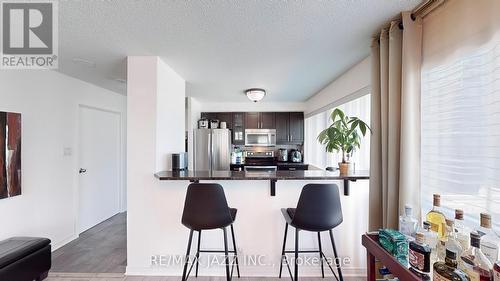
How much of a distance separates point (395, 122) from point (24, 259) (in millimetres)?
3311

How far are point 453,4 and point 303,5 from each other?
0.89 m

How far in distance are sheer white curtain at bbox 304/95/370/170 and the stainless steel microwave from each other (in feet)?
2.57

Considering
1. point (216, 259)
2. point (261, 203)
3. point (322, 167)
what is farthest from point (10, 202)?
point (322, 167)

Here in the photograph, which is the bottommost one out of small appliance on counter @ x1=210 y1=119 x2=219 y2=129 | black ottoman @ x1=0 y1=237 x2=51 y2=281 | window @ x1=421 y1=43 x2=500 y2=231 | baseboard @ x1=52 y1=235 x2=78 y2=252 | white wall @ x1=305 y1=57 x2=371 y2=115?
baseboard @ x1=52 y1=235 x2=78 y2=252

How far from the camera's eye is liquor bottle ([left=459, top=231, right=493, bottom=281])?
0.88 metres

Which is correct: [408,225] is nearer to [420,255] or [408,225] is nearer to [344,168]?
[420,255]

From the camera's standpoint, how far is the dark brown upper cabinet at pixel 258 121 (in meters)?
5.06

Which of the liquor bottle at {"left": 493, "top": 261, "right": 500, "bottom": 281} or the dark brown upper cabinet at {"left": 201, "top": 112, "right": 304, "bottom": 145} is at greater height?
the dark brown upper cabinet at {"left": 201, "top": 112, "right": 304, "bottom": 145}

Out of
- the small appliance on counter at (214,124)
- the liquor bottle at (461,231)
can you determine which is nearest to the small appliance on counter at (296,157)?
the small appliance on counter at (214,124)

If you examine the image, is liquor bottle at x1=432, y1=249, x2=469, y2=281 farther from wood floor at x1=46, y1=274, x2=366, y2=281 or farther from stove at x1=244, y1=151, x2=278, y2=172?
stove at x1=244, y1=151, x2=278, y2=172

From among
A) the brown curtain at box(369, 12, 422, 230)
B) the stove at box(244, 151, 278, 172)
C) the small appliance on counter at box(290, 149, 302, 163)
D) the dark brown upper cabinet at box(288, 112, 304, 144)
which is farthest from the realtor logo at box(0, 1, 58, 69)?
the small appliance on counter at box(290, 149, 302, 163)

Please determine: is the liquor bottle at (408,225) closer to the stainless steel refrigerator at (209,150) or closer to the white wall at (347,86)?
the white wall at (347,86)

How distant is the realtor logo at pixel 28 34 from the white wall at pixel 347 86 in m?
2.73

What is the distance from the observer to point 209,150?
14.6ft
